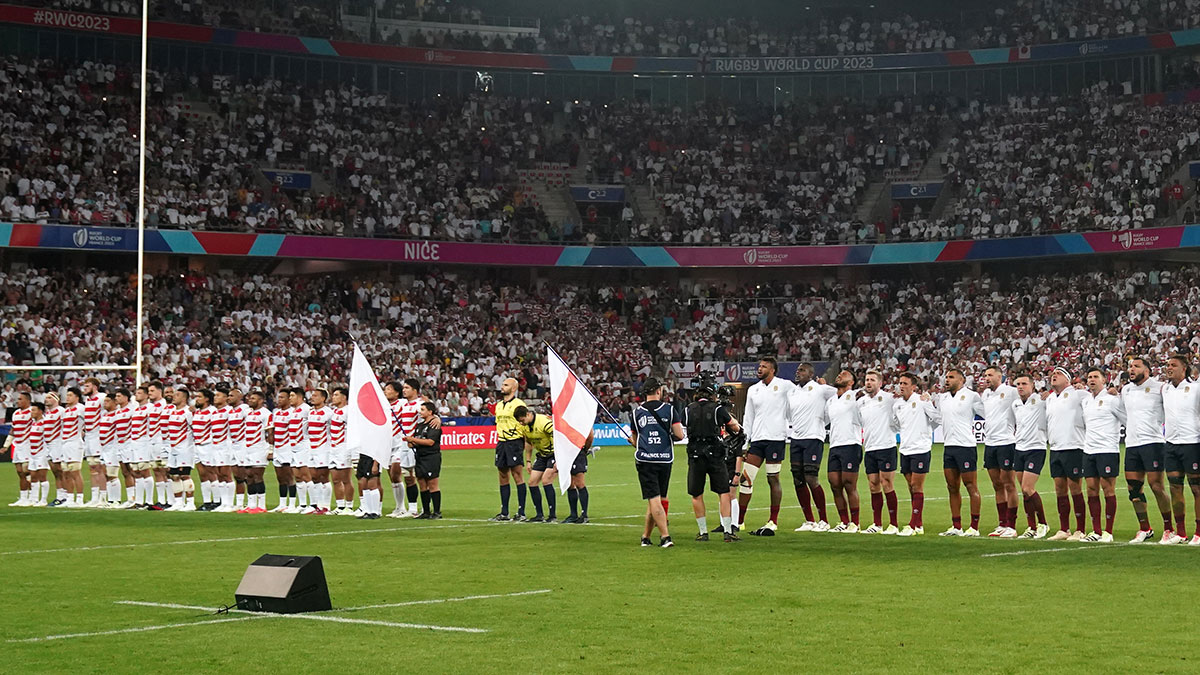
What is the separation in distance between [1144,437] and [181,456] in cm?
1652

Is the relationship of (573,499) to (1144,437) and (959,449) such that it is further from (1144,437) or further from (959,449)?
(1144,437)

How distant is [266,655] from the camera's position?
1101cm

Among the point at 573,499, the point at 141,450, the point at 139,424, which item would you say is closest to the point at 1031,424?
the point at 573,499

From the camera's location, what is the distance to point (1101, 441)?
1953 centimetres

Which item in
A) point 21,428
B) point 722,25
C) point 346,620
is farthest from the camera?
point 722,25

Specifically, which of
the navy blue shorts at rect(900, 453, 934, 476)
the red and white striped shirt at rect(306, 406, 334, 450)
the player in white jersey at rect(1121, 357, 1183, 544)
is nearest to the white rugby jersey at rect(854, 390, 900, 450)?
the navy blue shorts at rect(900, 453, 934, 476)

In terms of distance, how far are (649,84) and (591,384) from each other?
57.3ft

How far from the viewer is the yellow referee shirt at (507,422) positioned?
77.5 ft

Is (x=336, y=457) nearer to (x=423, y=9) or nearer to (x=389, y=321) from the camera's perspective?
(x=389, y=321)

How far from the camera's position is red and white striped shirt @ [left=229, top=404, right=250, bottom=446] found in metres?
26.5

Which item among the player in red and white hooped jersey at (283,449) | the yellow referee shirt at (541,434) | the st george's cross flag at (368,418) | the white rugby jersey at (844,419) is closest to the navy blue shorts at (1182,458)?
the white rugby jersey at (844,419)

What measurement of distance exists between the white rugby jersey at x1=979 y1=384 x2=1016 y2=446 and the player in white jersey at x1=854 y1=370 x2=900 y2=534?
55.5 inches

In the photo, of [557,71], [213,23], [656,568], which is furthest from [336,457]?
[557,71]

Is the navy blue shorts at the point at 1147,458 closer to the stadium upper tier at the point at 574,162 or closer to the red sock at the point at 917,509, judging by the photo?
the red sock at the point at 917,509
